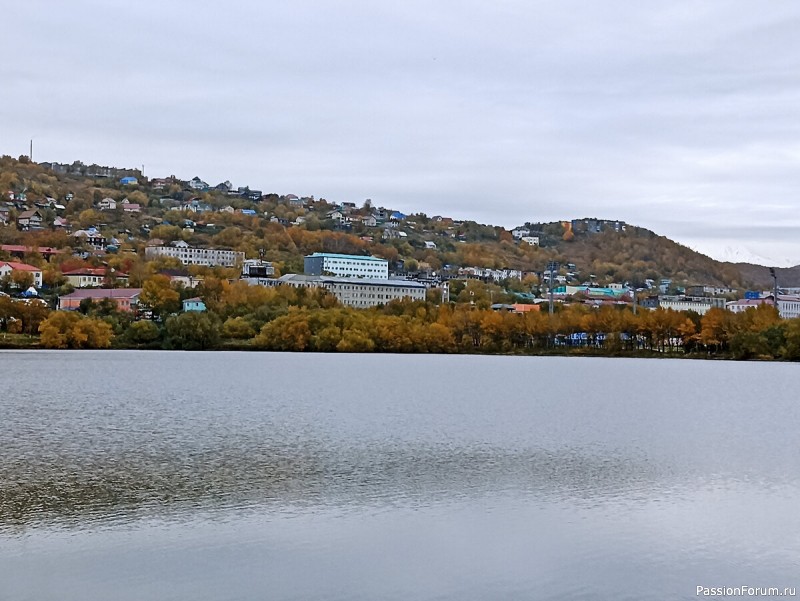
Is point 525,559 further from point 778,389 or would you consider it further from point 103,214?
point 103,214

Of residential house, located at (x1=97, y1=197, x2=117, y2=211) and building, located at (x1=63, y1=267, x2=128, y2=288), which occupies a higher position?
residential house, located at (x1=97, y1=197, x2=117, y2=211)

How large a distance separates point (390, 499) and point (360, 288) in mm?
118501

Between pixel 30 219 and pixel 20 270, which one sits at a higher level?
pixel 30 219

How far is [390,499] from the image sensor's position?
1795cm

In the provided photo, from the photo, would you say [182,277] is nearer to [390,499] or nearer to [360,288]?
[360,288]

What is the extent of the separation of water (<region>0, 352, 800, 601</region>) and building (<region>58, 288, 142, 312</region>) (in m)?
64.8

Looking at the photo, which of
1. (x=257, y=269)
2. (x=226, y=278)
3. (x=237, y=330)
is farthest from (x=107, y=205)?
(x=237, y=330)

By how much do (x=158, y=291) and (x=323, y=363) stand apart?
3819cm

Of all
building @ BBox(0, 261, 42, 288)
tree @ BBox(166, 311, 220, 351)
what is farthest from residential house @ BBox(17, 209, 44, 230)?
tree @ BBox(166, 311, 220, 351)

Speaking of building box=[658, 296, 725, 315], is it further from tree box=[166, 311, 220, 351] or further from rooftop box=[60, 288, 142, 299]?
tree box=[166, 311, 220, 351]

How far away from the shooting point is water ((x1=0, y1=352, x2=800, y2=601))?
13.2 metres

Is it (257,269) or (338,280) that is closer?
(338,280)

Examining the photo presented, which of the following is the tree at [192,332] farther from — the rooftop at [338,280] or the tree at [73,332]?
the rooftop at [338,280]

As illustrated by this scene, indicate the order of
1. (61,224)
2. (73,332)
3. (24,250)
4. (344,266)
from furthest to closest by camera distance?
(61,224) < (344,266) < (24,250) < (73,332)
